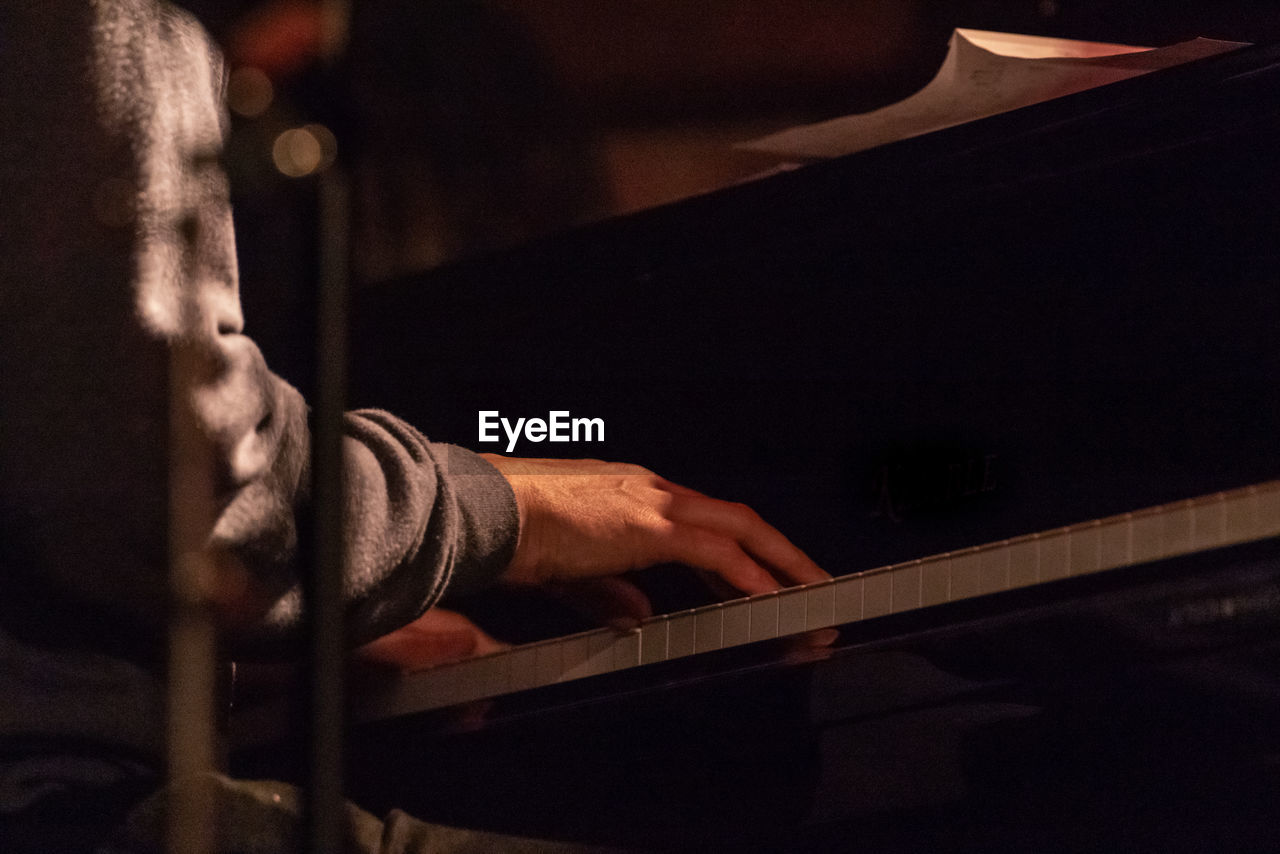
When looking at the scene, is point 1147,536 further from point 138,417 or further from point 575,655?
point 138,417

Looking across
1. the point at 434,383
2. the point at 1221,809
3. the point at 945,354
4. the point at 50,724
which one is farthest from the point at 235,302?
the point at 1221,809

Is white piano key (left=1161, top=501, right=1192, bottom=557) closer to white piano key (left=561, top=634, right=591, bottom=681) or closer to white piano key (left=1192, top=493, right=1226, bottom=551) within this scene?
white piano key (left=1192, top=493, right=1226, bottom=551)

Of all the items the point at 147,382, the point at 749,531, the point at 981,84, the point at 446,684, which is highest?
the point at 981,84

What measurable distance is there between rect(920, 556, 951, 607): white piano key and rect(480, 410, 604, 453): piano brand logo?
0.93ft

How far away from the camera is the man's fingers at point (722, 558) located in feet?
2.88

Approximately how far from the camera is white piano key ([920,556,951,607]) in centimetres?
86

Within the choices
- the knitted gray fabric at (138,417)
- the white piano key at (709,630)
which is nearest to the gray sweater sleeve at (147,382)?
the knitted gray fabric at (138,417)

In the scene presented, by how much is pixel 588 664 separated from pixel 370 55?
0.53 meters

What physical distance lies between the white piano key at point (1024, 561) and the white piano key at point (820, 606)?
14 cm

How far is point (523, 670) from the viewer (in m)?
0.89

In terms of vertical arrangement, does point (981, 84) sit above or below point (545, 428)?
above

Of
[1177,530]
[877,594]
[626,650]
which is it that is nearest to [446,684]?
[626,650]

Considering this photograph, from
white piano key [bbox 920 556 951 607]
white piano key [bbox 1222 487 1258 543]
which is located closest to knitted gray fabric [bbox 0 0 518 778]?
white piano key [bbox 920 556 951 607]

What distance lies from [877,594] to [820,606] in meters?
0.05
